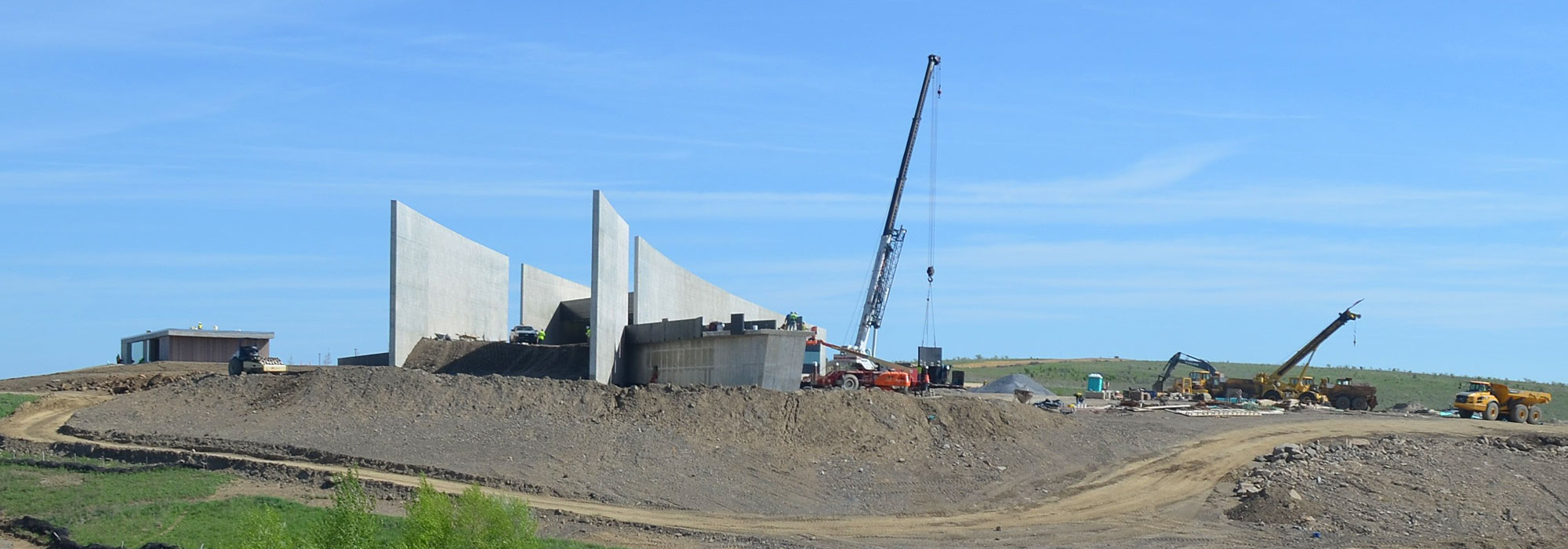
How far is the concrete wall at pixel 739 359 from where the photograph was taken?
34.4 meters

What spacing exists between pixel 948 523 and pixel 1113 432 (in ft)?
35.1

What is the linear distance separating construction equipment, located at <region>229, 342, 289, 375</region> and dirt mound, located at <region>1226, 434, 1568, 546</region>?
26.4 meters

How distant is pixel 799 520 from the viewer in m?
25.1

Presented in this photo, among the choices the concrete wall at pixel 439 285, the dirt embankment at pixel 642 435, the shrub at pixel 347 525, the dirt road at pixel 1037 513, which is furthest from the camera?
the concrete wall at pixel 439 285

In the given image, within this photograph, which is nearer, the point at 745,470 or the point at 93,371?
the point at 745,470

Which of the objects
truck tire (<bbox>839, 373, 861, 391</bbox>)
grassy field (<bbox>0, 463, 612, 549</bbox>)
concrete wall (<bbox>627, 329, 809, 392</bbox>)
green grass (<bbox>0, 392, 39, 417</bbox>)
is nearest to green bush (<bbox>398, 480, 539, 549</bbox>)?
grassy field (<bbox>0, 463, 612, 549</bbox>)

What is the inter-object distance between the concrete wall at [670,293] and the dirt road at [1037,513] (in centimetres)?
1344

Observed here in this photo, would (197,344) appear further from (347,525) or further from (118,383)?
(347,525)

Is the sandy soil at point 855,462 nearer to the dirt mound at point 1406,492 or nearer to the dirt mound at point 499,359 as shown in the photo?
the dirt mound at point 1406,492

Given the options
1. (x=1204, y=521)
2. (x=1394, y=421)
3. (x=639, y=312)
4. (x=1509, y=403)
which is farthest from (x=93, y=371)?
(x=1509, y=403)

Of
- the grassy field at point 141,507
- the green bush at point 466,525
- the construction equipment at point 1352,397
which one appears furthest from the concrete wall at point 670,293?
the construction equipment at point 1352,397

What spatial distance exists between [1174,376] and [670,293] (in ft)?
163

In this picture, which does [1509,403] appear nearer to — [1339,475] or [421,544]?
[1339,475]

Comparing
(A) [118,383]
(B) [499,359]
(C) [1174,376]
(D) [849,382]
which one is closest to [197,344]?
(A) [118,383]
